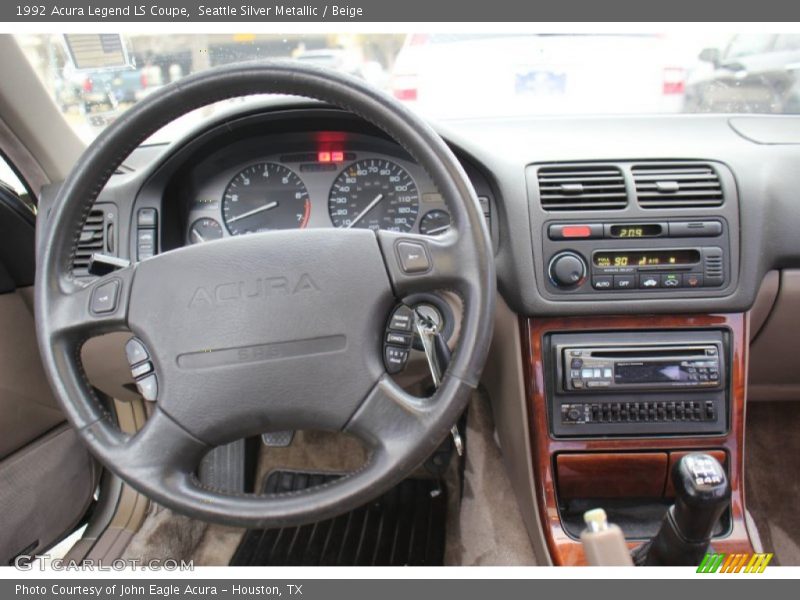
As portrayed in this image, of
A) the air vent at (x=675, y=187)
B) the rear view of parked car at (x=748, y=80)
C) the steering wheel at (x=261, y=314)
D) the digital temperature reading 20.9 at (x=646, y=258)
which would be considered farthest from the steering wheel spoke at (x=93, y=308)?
the rear view of parked car at (x=748, y=80)

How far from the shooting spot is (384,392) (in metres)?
1.01

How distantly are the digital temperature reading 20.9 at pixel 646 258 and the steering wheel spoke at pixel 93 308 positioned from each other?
0.93 m

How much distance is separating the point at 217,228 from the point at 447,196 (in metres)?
0.73

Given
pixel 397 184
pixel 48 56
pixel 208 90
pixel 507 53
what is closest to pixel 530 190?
pixel 397 184

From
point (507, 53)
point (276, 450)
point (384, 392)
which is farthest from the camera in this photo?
point (276, 450)

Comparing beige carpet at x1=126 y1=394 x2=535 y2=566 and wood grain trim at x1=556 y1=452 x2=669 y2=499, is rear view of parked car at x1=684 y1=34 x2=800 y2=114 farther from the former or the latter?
beige carpet at x1=126 y1=394 x2=535 y2=566

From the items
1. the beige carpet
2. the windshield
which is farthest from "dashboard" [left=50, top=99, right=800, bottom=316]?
the beige carpet

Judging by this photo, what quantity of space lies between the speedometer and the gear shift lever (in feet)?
2.54

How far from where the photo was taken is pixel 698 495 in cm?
101

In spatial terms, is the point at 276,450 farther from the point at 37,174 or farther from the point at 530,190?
the point at 530,190

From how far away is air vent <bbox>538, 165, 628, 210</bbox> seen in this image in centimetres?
142

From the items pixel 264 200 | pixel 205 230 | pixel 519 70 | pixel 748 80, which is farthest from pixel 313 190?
pixel 748 80

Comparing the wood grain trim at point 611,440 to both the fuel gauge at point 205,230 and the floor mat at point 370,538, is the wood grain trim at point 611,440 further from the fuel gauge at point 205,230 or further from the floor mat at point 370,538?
the fuel gauge at point 205,230

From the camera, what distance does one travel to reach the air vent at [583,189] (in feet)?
4.67
